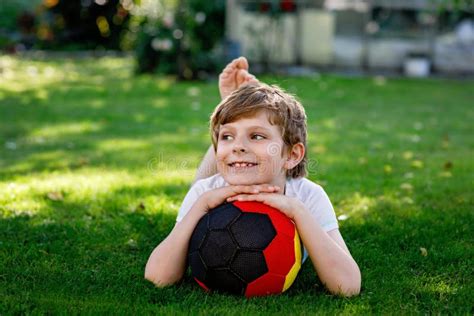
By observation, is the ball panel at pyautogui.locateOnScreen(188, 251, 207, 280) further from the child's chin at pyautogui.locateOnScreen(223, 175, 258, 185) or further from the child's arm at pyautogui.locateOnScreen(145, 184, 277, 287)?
the child's chin at pyautogui.locateOnScreen(223, 175, 258, 185)

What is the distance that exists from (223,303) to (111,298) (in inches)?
19.8

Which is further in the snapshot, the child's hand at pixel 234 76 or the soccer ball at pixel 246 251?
the child's hand at pixel 234 76

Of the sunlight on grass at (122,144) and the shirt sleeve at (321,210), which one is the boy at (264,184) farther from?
the sunlight on grass at (122,144)

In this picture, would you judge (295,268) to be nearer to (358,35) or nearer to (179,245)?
(179,245)

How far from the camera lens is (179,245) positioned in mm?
3203

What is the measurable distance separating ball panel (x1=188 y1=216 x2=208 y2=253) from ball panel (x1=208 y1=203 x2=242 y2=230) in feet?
0.12

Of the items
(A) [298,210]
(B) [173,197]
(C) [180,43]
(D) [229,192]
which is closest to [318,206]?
(A) [298,210]

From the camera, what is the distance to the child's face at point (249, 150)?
10.2 feet

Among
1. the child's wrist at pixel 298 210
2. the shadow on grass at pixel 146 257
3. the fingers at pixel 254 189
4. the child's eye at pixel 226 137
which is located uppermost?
the child's eye at pixel 226 137

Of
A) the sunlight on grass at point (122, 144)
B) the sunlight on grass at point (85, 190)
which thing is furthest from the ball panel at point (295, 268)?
the sunlight on grass at point (122, 144)

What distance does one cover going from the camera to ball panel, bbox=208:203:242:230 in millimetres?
3064

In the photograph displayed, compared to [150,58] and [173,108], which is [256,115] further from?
[150,58]

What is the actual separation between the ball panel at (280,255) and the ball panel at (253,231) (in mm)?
29

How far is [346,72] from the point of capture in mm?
15016
